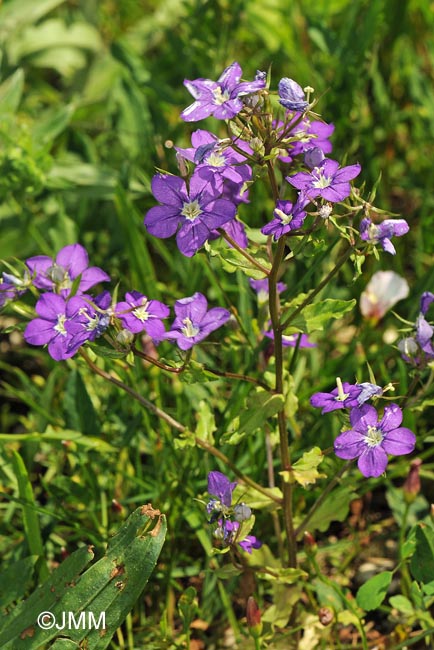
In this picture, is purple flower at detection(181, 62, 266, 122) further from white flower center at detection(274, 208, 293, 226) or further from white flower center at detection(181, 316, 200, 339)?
white flower center at detection(181, 316, 200, 339)

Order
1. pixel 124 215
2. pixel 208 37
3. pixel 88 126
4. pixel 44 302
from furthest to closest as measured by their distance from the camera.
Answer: pixel 88 126 → pixel 208 37 → pixel 124 215 → pixel 44 302

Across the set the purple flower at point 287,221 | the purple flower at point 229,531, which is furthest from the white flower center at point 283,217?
the purple flower at point 229,531

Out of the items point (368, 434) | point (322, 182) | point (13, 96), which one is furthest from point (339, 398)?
point (13, 96)

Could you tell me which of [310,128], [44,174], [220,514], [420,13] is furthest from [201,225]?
[420,13]

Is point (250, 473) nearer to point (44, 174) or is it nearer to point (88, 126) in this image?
point (44, 174)

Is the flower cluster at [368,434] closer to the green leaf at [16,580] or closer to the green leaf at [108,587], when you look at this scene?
the green leaf at [108,587]

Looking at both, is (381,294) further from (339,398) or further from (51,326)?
(51,326)

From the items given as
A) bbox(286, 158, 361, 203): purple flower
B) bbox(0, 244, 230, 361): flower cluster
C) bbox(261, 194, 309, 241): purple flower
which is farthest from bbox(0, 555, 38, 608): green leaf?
bbox(286, 158, 361, 203): purple flower

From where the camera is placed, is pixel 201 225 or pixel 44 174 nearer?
pixel 201 225
